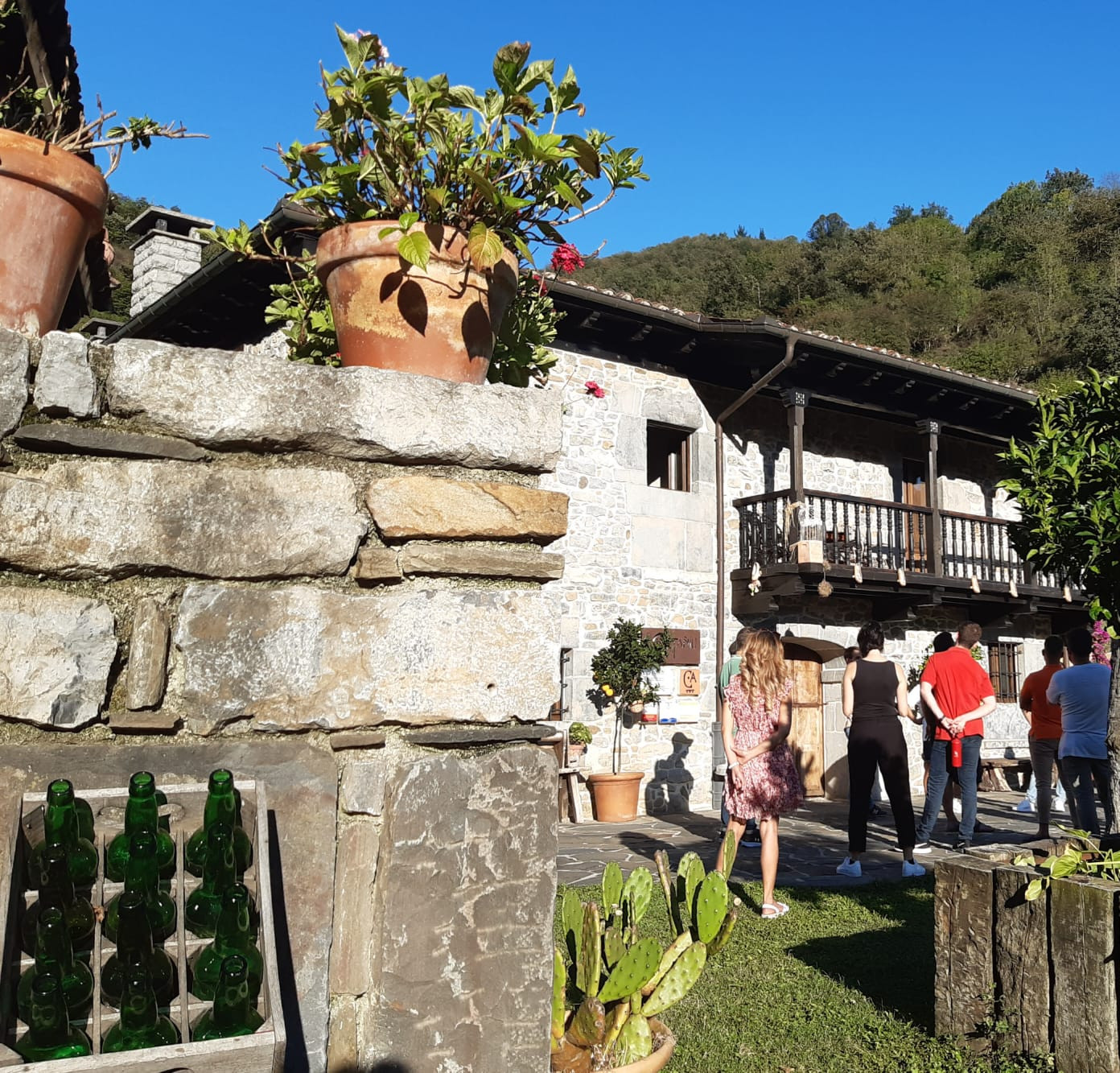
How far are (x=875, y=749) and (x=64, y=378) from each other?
5.48 meters

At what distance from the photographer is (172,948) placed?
1.46m

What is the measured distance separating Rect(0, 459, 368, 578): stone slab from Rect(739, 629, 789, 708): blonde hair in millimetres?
3713

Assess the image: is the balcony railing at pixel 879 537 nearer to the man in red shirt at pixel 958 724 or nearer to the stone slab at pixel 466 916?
the man in red shirt at pixel 958 724

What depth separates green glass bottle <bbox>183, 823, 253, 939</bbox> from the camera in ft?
4.95

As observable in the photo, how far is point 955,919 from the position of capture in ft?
10.4

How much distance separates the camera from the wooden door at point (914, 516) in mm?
12945

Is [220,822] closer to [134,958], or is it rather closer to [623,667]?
[134,958]

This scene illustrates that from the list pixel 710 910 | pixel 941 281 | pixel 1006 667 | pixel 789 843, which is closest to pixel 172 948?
pixel 710 910

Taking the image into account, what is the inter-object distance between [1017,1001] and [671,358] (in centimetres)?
944

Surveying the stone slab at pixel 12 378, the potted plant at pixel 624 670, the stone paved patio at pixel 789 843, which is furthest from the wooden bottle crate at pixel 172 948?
the potted plant at pixel 624 670

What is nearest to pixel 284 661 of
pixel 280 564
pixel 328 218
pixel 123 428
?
pixel 280 564

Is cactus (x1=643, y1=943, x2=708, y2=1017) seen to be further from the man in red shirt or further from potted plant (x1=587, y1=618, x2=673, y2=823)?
potted plant (x1=587, y1=618, x2=673, y2=823)

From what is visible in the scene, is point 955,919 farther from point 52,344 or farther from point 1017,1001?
A: point 52,344

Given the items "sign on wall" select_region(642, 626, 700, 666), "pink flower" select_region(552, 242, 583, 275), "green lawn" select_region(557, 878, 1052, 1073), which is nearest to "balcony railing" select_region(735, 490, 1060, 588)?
"sign on wall" select_region(642, 626, 700, 666)
